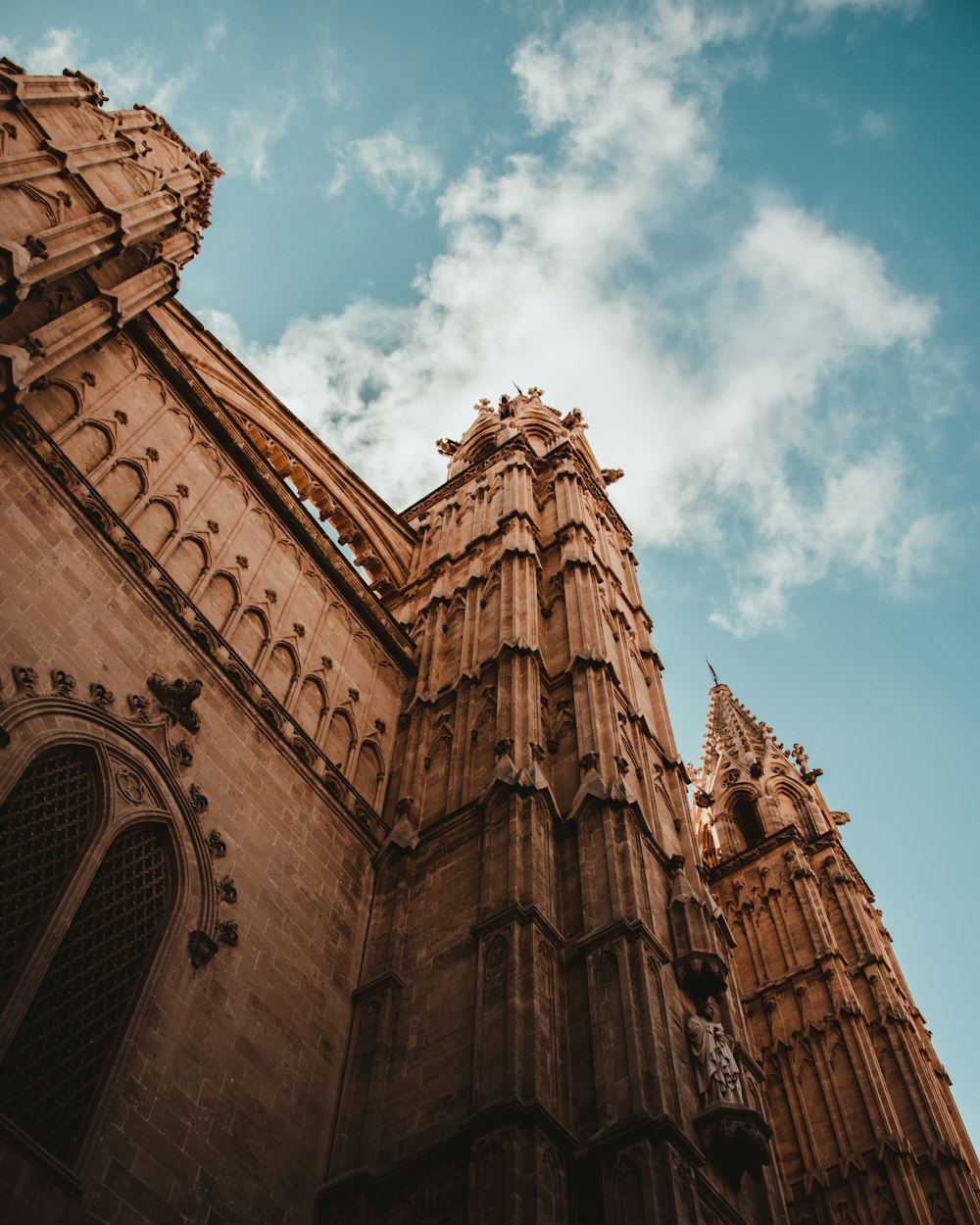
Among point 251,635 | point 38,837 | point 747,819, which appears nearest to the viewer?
point 38,837

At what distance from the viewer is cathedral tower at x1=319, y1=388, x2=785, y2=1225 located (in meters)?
8.94

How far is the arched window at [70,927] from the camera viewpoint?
325 inches

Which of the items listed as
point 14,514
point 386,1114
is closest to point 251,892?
point 386,1114

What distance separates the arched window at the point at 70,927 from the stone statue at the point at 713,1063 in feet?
16.2

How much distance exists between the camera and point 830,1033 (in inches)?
845

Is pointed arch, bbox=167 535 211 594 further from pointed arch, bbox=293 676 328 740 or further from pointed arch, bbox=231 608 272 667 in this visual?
pointed arch, bbox=293 676 328 740

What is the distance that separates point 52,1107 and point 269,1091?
2165 mm

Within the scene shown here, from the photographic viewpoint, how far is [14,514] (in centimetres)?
1104

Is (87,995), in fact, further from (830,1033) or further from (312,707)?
(830,1033)

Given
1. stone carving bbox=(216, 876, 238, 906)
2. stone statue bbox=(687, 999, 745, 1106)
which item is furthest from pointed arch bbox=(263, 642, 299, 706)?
stone statue bbox=(687, 999, 745, 1106)

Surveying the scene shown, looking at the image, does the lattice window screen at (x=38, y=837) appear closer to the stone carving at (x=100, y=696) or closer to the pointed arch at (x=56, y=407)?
the stone carving at (x=100, y=696)

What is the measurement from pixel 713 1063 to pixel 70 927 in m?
5.74

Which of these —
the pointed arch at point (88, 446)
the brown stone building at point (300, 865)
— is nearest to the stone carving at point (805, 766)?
the brown stone building at point (300, 865)

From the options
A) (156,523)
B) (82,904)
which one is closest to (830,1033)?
(156,523)
